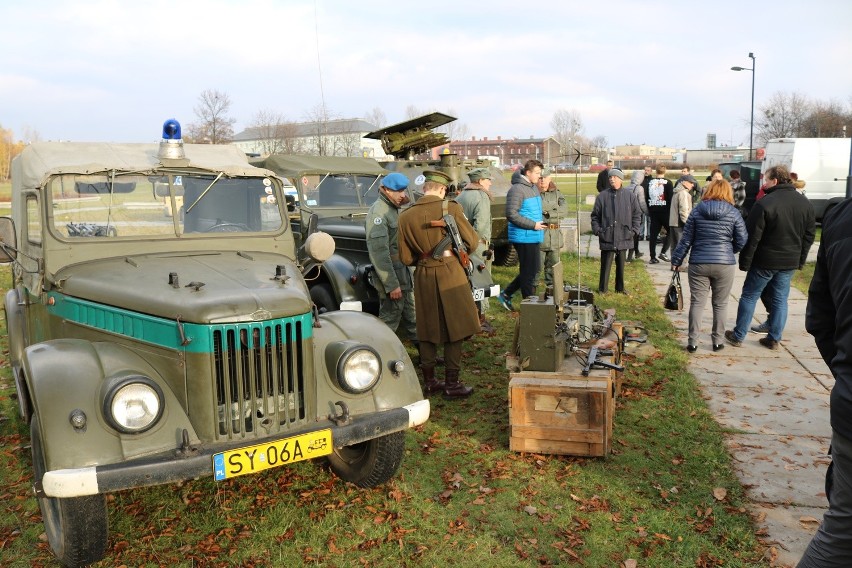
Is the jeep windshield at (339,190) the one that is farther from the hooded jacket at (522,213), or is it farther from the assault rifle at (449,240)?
the assault rifle at (449,240)

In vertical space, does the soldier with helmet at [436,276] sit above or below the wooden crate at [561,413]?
above

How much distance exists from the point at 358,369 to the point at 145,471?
4.22ft

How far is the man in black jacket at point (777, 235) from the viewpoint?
23.4ft

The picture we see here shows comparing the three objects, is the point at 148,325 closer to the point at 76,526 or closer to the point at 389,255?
the point at 76,526

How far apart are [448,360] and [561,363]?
1213mm

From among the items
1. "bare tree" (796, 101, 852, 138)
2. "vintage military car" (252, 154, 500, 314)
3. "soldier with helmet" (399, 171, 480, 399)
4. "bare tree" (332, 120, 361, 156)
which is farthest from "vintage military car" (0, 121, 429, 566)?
"bare tree" (796, 101, 852, 138)

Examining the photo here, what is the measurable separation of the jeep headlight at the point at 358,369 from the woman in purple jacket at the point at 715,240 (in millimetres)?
4299

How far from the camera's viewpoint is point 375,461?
14.8 feet

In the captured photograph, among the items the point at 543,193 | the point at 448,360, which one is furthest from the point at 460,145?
the point at 448,360

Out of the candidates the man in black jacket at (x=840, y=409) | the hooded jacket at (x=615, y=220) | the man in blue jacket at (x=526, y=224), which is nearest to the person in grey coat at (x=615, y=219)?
the hooded jacket at (x=615, y=220)

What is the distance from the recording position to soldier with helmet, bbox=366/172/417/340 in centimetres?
692

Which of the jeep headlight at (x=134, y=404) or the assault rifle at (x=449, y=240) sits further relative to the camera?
the assault rifle at (x=449, y=240)

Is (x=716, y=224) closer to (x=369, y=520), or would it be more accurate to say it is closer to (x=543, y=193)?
(x=543, y=193)

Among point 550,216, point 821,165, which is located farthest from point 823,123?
point 550,216
